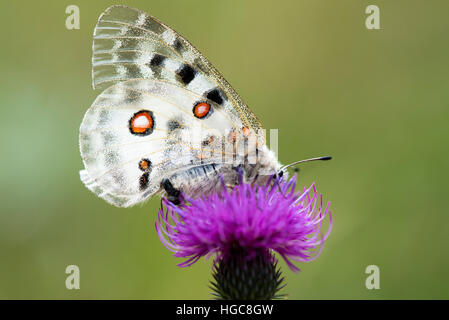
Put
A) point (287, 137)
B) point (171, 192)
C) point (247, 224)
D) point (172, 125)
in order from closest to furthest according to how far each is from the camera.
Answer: point (247, 224) < point (171, 192) < point (172, 125) < point (287, 137)

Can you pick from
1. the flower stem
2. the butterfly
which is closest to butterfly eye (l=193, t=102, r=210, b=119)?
the butterfly

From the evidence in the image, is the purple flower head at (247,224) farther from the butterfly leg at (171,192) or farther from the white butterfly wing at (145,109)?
the white butterfly wing at (145,109)

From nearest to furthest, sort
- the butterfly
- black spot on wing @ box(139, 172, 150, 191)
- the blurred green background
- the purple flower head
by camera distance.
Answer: the purple flower head, the butterfly, black spot on wing @ box(139, 172, 150, 191), the blurred green background

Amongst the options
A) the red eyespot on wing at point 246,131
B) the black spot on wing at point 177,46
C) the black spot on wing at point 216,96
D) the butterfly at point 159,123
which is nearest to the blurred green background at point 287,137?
the butterfly at point 159,123

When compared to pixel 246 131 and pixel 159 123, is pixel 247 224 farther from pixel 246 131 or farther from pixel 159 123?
pixel 159 123

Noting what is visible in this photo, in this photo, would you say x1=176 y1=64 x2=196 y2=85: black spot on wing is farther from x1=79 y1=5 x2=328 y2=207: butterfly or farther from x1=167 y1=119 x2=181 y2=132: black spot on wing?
x1=167 y1=119 x2=181 y2=132: black spot on wing

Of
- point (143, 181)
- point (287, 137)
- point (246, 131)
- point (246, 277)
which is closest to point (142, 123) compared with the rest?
point (143, 181)
